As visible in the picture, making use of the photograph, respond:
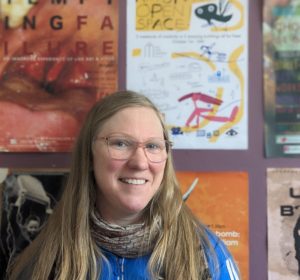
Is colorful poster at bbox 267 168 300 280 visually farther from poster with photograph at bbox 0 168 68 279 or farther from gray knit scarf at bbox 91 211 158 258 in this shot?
poster with photograph at bbox 0 168 68 279

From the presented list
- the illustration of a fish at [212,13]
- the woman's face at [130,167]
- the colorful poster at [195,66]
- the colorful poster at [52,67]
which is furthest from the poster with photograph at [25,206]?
the illustration of a fish at [212,13]

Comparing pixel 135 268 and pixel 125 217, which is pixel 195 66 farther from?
pixel 135 268

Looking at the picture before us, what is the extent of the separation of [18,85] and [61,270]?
54 centimetres

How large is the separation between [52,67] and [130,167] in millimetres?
427

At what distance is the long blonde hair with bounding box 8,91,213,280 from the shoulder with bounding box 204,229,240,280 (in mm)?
18

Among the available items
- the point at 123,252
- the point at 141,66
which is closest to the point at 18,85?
the point at 141,66

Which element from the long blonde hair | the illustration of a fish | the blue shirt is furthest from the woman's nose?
the illustration of a fish

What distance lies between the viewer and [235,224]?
43.2 inches

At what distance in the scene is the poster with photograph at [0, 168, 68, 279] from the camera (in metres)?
1.13

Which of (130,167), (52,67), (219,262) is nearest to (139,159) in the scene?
(130,167)

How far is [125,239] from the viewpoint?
909mm

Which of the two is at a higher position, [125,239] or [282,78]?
[282,78]

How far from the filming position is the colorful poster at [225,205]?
1096 mm

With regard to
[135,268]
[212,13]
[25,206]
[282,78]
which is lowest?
[135,268]
